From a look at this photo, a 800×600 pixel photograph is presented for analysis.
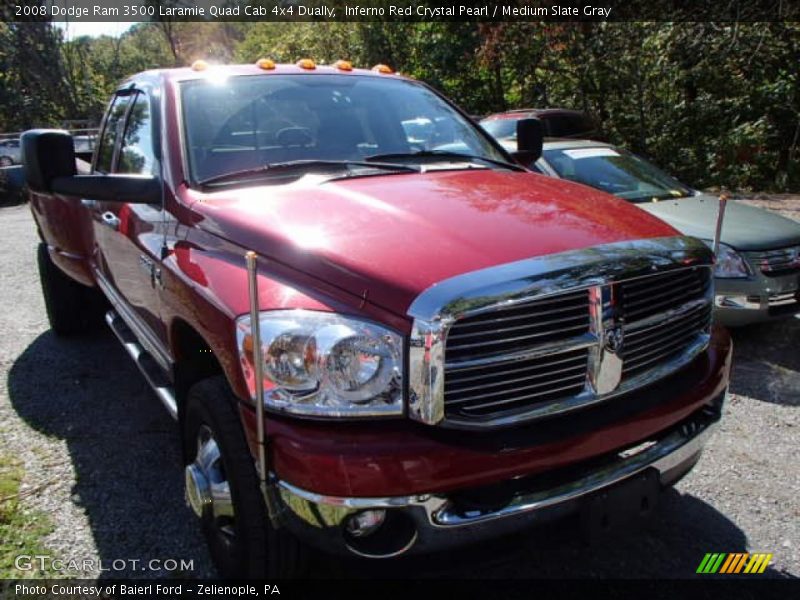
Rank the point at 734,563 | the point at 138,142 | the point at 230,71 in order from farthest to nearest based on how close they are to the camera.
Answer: the point at 138,142
the point at 230,71
the point at 734,563

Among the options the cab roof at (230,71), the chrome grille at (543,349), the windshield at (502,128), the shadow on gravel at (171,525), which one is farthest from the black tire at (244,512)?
the windshield at (502,128)

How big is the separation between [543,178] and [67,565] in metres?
2.63

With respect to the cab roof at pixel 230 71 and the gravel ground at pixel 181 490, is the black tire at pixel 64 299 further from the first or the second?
the cab roof at pixel 230 71

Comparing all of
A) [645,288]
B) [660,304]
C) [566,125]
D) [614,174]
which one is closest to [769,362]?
[614,174]

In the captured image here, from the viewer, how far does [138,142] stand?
3.59 m

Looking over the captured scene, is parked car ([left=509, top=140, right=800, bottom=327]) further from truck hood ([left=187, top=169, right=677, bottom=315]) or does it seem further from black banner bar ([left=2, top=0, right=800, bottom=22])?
black banner bar ([left=2, top=0, right=800, bottom=22])

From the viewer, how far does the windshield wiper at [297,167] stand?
2838mm

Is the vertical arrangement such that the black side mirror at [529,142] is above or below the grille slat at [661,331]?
above

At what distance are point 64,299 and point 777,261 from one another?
212 inches

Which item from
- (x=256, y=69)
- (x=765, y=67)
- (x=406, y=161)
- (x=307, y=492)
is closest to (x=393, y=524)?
(x=307, y=492)

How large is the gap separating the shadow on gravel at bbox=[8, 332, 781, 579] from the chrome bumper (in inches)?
2.6

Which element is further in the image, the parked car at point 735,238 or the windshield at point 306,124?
the parked car at point 735,238

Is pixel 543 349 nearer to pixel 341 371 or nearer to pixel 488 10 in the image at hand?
pixel 341 371

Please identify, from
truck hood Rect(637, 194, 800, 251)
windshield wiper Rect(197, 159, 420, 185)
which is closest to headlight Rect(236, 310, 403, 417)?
windshield wiper Rect(197, 159, 420, 185)
